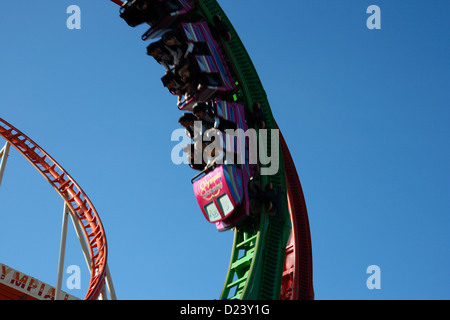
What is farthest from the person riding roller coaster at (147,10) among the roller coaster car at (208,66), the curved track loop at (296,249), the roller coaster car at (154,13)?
the curved track loop at (296,249)

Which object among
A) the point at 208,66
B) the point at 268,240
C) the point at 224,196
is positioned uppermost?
the point at 208,66

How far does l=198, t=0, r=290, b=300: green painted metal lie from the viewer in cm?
810

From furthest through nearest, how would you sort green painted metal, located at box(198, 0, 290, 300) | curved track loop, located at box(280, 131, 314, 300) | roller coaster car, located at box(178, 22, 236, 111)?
curved track loop, located at box(280, 131, 314, 300) < roller coaster car, located at box(178, 22, 236, 111) < green painted metal, located at box(198, 0, 290, 300)

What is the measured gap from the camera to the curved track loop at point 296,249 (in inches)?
395

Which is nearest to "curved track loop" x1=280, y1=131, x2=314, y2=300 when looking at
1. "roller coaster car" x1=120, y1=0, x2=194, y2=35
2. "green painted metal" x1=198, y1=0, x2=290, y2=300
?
"green painted metal" x1=198, y1=0, x2=290, y2=300

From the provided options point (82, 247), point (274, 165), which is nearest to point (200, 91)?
point (274, 165)

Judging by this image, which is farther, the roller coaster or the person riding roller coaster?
the person riding roller coaster

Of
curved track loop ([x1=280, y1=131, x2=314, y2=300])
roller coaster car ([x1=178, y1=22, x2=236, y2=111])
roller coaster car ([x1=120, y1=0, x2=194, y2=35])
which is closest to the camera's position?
roller coaster car ([x1=178, y1=22, x2=236, y2=111])

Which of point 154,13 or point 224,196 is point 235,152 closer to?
point 224,196

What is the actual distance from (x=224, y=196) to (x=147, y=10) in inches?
122

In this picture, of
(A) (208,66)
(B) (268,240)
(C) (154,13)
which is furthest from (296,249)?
→ (C) (154,13)

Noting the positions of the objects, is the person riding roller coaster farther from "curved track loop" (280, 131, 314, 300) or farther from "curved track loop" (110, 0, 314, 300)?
"curved track loop" (280, 131, 314, 300)

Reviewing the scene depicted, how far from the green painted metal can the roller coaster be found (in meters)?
0.01

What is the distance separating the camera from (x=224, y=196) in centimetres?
853
